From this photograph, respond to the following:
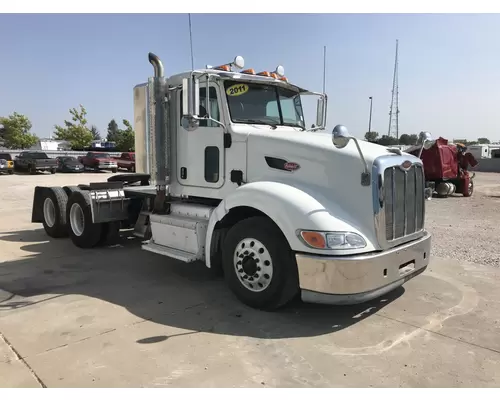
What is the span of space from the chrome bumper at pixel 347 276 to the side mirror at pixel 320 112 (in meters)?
3.08

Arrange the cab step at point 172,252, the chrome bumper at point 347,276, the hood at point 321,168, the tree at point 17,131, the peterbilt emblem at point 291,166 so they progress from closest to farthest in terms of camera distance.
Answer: the chrome bumper at point 347,276 < the hood at point 321,168 < the peterbilt emblem at point 291,166 < the cab step at point 172,252 < the tree at point 17,131

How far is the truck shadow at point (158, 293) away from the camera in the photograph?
4.33 m

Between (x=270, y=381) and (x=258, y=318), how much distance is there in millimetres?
1210

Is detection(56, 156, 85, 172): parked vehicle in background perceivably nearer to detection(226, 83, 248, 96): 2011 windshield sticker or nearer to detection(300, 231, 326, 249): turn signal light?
detection(226, 83, 248, 96): 2011 windshield sticker

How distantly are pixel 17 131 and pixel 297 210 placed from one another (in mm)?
69545

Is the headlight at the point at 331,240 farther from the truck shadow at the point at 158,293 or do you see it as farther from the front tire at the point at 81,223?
the front tire at the point at 81,223

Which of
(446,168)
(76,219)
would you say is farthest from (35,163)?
(446,168)

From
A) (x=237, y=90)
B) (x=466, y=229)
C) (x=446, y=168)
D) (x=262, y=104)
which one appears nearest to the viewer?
(x=237, y=90)

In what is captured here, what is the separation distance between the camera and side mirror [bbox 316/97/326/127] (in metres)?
6.85

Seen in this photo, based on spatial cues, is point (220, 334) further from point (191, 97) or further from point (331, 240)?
point (191, 97)

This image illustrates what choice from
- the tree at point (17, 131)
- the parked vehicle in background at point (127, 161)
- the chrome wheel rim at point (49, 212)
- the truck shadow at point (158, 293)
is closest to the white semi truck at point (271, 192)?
the truck shadow at point (158, 293)

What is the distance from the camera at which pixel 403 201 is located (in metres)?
4.66

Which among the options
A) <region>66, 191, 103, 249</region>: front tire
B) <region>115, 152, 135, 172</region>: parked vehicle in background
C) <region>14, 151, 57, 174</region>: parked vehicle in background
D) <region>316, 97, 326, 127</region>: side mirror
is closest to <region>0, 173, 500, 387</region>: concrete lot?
<region>66, 191, 103, 249</region>: front tire

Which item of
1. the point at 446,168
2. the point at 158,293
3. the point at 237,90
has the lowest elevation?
the point at 158,293
